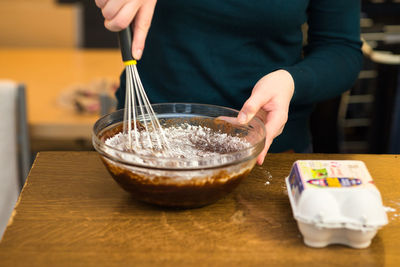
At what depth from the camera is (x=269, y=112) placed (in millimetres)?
881

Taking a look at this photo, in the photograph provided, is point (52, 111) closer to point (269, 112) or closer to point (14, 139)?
point (14, 139)

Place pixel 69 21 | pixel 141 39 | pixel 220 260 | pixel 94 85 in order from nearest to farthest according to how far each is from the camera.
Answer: pixel 220 260, pixel 141 39, pixel 94 85, pixel 69 21

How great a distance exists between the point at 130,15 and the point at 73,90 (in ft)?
4.04

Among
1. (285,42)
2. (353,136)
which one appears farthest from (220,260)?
(353,136)

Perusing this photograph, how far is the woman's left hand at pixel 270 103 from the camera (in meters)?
0.83

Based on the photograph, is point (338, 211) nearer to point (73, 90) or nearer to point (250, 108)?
point (250, 108)

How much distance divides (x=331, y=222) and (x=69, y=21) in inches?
95.1

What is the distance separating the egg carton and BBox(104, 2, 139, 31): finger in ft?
1.25

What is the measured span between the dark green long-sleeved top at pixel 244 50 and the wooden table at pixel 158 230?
0.98 ft

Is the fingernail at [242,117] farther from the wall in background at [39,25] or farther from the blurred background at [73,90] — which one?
the wall in background at [39,25]

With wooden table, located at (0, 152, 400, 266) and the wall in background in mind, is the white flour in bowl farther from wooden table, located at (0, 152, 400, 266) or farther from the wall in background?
the wall in background

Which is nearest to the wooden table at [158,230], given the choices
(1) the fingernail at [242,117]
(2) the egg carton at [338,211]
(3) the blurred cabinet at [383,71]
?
(2) the egg carton at [338,211]

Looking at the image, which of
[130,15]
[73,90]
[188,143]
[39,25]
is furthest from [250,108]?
[39,25]

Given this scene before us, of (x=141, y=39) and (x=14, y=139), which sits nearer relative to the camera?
(x=141, y=39)
